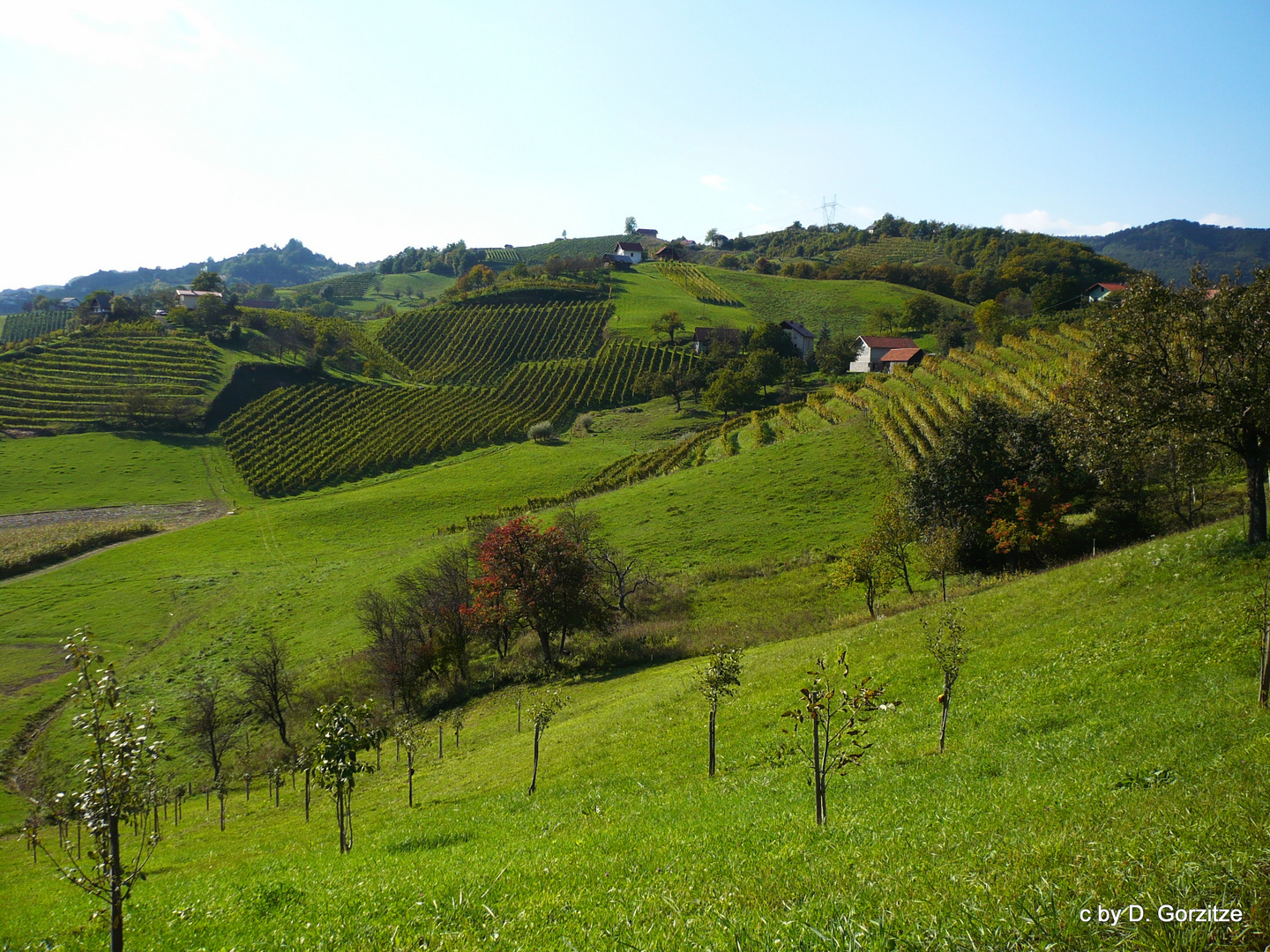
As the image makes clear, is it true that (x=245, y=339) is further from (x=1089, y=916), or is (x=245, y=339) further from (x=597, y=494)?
(x=1089, y=916)

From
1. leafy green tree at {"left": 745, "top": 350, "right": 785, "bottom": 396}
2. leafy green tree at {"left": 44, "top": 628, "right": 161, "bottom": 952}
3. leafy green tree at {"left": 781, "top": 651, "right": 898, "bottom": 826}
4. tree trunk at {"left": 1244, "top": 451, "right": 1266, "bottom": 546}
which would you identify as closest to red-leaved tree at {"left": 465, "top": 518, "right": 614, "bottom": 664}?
leafy green tree at {"left": 781, "top": 651, "right": 898, "bottom": 826}

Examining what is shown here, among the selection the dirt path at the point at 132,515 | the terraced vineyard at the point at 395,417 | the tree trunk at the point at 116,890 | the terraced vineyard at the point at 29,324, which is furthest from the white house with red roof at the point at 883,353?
the terraced vineyard at the point at 29,324

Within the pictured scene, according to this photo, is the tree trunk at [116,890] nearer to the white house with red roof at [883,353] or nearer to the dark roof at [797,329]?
the white house with red roof at [883,353]

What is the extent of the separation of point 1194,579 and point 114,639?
6322 centimetres

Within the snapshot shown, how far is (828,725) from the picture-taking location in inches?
421

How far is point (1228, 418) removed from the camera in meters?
18.7

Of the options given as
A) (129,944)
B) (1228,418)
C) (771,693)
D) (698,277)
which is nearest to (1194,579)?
(1228,418)

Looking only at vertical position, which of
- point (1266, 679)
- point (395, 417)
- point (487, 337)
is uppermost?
point (487, 337)

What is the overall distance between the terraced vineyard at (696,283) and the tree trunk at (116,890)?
6195 inches

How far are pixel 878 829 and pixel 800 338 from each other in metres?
125

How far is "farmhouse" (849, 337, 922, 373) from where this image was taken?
103375 mm

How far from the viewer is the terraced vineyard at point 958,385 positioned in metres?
54.4

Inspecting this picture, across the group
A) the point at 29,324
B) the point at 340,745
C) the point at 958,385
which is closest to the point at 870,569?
the point at 340,745

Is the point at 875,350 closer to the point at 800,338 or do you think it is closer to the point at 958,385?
the point at 800,338
